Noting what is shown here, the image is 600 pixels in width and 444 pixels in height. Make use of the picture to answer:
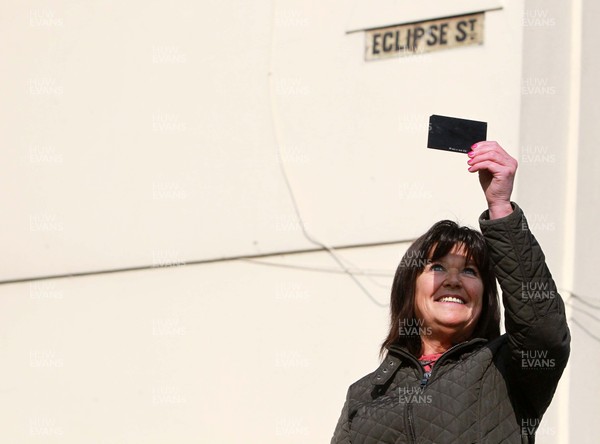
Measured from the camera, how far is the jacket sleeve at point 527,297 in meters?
3.20

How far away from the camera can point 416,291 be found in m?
3.66

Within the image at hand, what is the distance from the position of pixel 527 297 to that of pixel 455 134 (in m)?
0.52

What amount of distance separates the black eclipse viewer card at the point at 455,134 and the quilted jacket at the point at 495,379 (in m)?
0.23

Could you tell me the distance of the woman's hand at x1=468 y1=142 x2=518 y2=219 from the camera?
10.7 ft

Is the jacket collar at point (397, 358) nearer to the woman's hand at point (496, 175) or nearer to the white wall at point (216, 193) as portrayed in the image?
the woman's hand at point (496, 175)

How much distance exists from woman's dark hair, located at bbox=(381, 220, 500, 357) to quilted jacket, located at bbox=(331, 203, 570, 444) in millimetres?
→ 95

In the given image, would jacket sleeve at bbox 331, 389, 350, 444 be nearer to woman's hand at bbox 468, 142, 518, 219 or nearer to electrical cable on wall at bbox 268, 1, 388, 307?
woman's hand at bbox 468, 142, 518, 219

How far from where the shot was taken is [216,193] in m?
7.76

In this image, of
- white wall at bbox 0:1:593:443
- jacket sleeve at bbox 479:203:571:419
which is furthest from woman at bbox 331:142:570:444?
white wall at bbox 0:1:593:443

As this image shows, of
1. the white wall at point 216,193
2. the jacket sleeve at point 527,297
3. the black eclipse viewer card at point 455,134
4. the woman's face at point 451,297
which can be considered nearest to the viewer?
the jacket sleeve at point 527,297

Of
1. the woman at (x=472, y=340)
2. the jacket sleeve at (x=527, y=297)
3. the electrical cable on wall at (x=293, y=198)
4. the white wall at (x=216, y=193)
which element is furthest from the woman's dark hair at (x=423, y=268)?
the electrical cable on wall at (x=293, y=198)

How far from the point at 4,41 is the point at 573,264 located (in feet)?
14.3

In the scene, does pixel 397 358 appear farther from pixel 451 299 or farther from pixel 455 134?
pixel 455 134

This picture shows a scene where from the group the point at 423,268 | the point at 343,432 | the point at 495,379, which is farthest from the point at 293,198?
the point at 495,379
